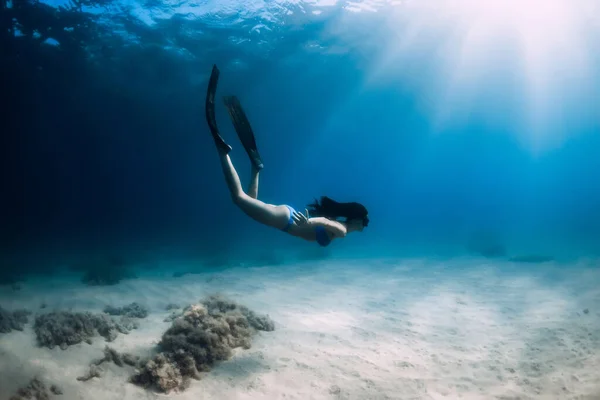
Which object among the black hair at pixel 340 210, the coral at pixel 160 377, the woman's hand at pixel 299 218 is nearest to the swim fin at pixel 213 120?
the woman's hand at pixel 299 218

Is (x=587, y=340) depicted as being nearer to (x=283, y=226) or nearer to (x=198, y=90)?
(x=283, y=226)

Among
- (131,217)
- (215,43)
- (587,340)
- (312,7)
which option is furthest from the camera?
(131,217)

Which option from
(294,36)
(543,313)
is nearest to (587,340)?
(543,313)

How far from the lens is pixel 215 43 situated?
24078 mm

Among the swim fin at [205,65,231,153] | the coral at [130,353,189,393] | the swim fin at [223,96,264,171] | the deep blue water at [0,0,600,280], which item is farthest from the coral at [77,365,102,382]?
the deep blue water at [0,0,600,280]

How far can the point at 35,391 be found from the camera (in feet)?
15.2

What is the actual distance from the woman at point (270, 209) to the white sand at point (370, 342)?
2.57m

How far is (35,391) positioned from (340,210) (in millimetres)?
5517

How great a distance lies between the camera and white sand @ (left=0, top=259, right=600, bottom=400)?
5.29 metres

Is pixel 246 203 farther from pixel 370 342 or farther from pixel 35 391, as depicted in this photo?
pixel 370 342

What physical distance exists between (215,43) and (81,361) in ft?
77.8

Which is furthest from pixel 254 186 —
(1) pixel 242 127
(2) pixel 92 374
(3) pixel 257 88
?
(3) pixel 257 88

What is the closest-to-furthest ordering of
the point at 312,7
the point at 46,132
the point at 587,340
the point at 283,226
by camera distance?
the point at 283,226, the point at 587,340, the point at 312,7, the point at 46,132

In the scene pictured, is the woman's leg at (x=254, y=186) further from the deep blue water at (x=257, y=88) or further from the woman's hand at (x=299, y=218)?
the deep blue water at (x=257, y=88)
